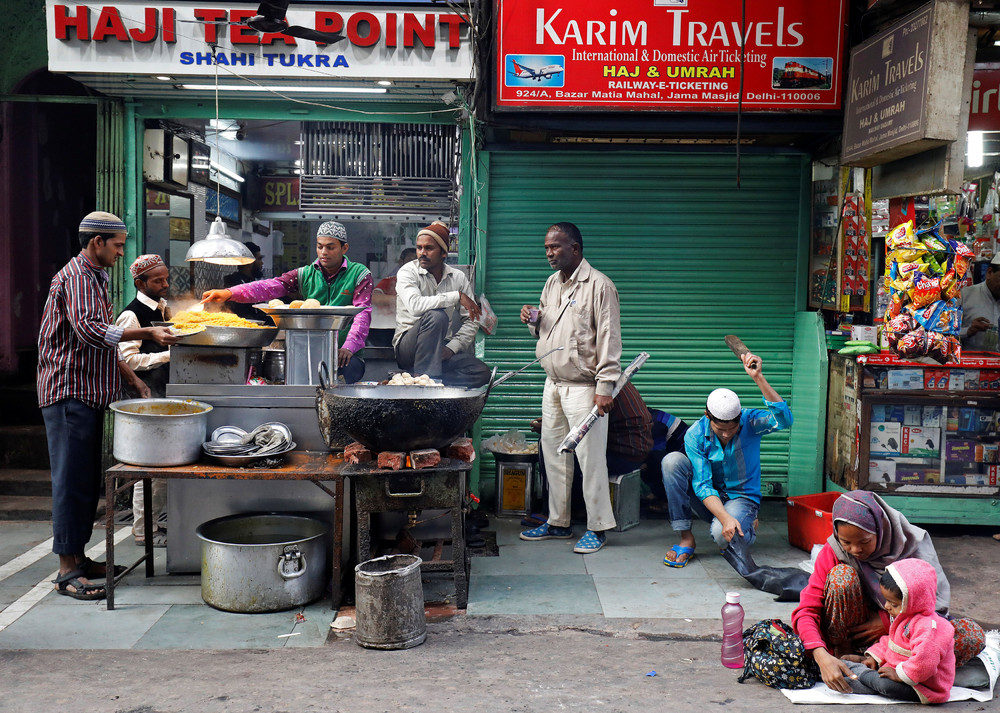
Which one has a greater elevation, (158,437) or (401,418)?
(401,418)

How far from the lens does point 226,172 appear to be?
934cm

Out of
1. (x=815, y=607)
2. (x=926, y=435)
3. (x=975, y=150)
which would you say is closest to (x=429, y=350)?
(x=815, y=607)

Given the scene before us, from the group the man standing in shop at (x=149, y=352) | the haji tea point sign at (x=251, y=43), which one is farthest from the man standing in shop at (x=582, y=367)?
the man standing in shop at (x=149, y=352)

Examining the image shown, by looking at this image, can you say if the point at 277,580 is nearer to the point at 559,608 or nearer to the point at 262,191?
the point at 559,608

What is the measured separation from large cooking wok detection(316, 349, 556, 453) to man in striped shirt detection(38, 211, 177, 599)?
1.27m

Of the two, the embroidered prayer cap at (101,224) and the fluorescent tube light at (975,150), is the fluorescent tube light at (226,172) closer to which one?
the embroidered prayer cap at (101,224)

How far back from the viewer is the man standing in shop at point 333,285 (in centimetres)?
639

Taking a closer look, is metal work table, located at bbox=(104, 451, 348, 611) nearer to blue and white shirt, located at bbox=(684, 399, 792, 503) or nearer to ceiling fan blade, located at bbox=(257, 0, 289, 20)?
blue and white shirt, located at bbox=(684, 399, 792, 503)

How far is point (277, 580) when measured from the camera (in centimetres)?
493

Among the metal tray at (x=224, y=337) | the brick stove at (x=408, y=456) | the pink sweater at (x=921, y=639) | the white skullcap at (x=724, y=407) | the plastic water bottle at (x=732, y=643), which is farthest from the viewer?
the white skullcap at (x=724, y=407)

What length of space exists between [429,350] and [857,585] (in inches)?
140

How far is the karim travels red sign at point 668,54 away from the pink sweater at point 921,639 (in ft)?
13.0

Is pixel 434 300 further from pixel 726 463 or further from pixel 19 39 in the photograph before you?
pixel 19 39

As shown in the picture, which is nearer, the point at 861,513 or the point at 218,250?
the point at 861,513
